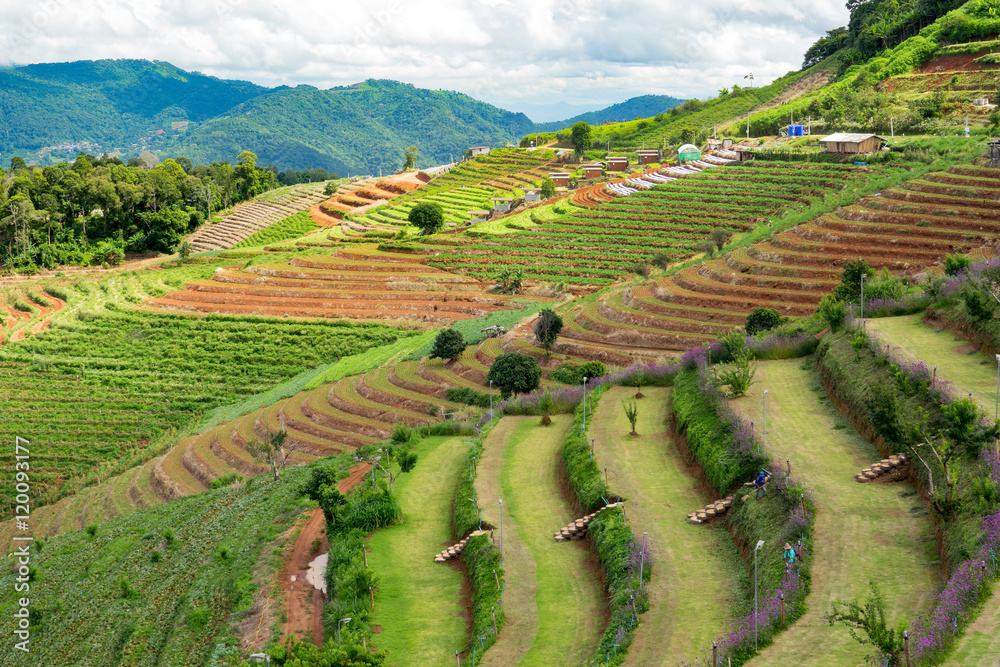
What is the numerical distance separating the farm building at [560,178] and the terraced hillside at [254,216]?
30461 millimetres

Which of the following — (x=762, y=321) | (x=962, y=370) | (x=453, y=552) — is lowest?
(x=453, y=552)

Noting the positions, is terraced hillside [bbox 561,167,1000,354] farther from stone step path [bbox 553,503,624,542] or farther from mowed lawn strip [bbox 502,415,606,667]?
stone step path [bbox 553,503,624,542]

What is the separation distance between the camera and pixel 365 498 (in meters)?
25.6

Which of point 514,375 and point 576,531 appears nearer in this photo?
point 576,531

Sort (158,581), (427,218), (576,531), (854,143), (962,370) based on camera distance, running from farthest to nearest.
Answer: (427,218) → (854,143) → (158,581) → (962,370) → (576,531)

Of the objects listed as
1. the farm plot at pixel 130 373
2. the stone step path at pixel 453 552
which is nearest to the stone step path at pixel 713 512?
the stone step path at pixel 453 552

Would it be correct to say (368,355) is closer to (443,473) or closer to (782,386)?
(443,473)

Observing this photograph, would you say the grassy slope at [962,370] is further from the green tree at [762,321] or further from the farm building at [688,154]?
the farm building at [688,154]

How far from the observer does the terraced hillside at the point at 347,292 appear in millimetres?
63844

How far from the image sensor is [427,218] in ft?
275

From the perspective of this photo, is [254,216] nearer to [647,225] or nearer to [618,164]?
[618,164]

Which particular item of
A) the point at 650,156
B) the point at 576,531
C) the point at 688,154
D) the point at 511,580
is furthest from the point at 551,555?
the point at 650,156

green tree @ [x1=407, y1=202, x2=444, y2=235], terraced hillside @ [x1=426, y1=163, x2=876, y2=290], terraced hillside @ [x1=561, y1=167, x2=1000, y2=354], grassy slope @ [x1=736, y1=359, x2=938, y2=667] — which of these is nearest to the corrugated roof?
terraced hillside @ [x1=426, y1=163, x2=876, y2=290]

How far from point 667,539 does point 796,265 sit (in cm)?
3247
